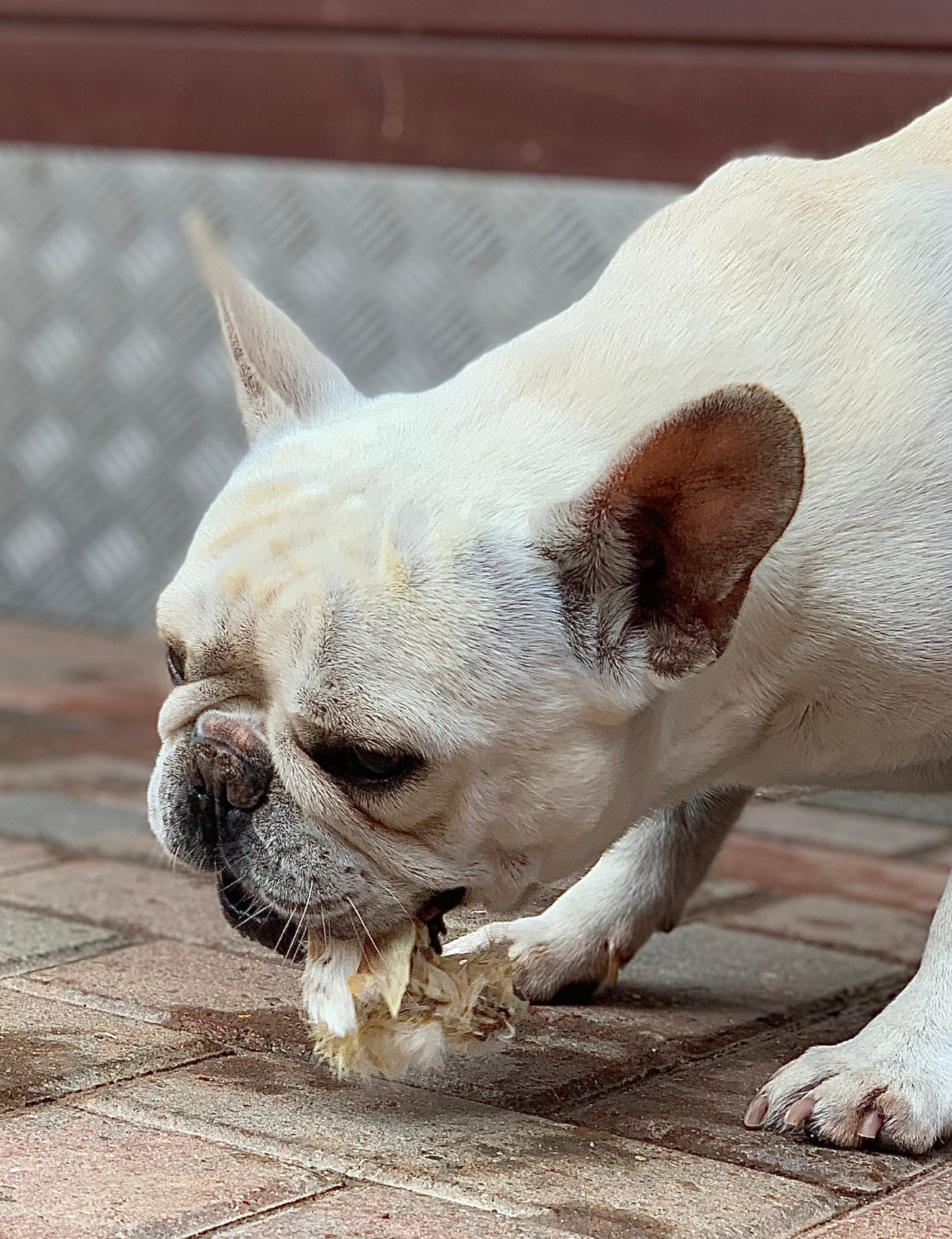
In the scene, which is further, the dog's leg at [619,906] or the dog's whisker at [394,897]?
the dog's leg at [619,906]

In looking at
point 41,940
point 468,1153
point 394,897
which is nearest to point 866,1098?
point 468,1153

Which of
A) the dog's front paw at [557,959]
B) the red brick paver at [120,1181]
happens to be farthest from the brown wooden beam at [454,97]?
the red brick paver at [120,1181]

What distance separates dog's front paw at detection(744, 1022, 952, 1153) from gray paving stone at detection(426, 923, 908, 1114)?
0.77ft

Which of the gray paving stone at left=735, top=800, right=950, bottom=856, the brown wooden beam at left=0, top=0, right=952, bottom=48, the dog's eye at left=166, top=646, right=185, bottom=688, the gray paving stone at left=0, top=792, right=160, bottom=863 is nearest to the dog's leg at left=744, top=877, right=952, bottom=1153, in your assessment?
the dog's eye at left=166, top=646, right=185, bottom=688

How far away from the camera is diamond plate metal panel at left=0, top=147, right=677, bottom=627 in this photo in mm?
5719

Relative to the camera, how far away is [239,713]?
2082 millimetres

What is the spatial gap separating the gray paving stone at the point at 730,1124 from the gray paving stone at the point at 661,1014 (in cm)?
4

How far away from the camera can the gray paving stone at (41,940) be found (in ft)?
8.89

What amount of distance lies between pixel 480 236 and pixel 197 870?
383 centimetres

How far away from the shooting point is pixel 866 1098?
2.19 m

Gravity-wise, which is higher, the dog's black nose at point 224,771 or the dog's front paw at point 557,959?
the dog's black nose at point 224,771

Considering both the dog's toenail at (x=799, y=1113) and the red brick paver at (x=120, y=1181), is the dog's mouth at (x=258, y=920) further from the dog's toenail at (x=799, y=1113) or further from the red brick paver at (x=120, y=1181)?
the dog's toenail at (x=799, y=1113)

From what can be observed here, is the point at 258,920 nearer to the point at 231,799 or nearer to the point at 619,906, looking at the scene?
the point at 231,799

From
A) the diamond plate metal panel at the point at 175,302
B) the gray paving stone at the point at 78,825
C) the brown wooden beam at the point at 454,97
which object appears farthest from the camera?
the diamond plate metal panel at the point at 175,302
